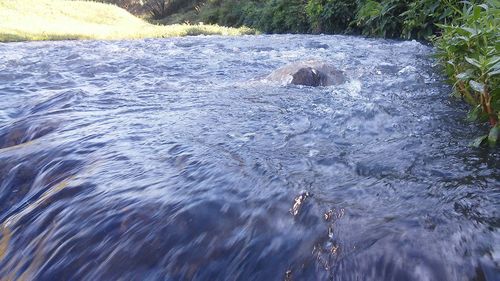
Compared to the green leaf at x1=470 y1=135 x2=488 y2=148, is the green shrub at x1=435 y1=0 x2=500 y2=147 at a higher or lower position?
higher

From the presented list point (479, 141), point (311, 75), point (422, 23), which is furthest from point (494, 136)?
point (422, 23)

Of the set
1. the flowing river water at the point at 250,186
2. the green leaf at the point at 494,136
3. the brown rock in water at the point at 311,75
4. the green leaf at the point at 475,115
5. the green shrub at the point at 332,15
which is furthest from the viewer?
the green shrub at the point at 332,15

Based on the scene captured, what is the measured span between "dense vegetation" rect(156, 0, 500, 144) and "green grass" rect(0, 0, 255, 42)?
2453 millimetres

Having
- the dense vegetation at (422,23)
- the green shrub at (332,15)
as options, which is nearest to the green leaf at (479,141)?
the dense vegetation at (422,23)

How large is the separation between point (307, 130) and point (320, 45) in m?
6.25

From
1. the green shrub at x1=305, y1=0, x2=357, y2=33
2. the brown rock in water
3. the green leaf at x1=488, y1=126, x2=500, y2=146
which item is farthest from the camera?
the green shrub at x1=305, y1=0, x2=357, y2=33

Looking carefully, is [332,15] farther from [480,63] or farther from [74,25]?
[480,63]

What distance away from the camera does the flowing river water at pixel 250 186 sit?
2.09 meters

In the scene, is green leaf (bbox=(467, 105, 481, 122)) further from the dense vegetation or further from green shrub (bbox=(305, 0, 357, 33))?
green shrub (bbox=(305, 0, 357, 33))

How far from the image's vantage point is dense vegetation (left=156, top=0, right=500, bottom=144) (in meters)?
3.33

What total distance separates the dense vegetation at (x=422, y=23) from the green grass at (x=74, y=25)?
245 cm

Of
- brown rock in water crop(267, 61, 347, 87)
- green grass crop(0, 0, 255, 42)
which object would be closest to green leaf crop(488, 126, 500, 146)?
brown rock in water crop(267, 61, 347, 87)

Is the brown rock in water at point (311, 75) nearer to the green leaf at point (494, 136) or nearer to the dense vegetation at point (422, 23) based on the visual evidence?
the dense vegetation at point (422, 23)

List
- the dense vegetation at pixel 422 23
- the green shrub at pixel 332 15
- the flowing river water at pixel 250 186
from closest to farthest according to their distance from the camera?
the flowing river water at pixel 250 186, the dense vegetation at pixel 422 23, the green shrub at pixel 332 15
